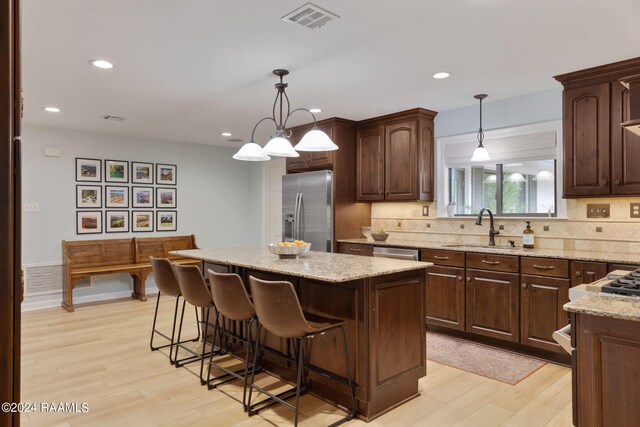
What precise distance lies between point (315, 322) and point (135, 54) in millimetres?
2293

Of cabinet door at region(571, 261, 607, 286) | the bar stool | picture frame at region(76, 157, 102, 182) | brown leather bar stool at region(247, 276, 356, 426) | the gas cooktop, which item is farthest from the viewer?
picture frame at region(76, 157, 102, 182)

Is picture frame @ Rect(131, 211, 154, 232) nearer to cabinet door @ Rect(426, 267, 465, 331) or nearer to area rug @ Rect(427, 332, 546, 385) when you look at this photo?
cabinet door @ Rect(426, 267, 465, 331)

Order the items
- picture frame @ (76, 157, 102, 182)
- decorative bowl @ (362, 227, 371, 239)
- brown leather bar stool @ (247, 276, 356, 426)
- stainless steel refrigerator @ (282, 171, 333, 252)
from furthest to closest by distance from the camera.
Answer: picture frame @ (76, 157, 102, 182)
decorative bowl @ (362, 227, 371, 239)
stainless steel refrigerator @ (282, 171, 333, 252)
brown leather bar stool @ (247, 276, 356, 426)

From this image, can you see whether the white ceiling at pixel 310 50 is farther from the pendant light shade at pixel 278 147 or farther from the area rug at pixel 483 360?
the area rug at pixel 483 360

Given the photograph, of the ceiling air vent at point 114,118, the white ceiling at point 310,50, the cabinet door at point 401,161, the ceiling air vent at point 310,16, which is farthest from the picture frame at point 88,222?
the ceiling air vent at point 310,16

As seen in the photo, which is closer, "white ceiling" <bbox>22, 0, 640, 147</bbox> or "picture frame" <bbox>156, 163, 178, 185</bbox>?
"white ceiling" <bbox>22, 0, 640, 147</bbox>

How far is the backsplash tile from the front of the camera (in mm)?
3594

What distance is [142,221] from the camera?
6.35 m

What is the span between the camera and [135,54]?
3.03 m

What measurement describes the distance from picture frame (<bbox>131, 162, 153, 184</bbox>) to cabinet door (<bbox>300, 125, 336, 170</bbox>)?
2.61m

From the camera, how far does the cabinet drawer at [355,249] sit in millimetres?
4810

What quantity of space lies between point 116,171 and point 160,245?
4.11 ft

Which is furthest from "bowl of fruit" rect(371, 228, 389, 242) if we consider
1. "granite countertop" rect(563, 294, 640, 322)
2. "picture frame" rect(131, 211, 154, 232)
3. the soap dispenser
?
"picture frame" rect(131, 211, 154, 232)

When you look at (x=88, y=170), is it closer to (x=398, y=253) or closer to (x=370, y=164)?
(x=370, y=164)
